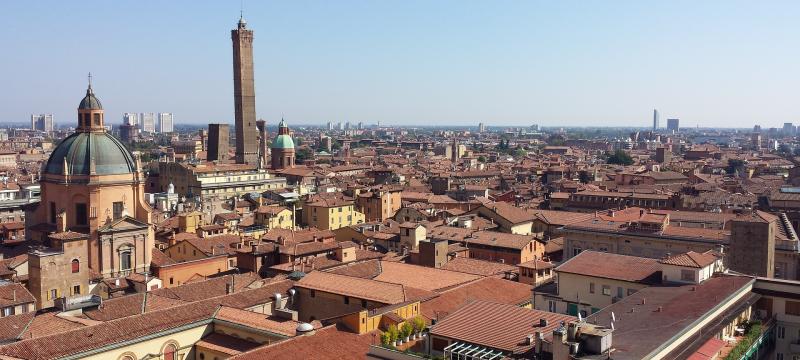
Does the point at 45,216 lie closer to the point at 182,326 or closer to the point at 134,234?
the point at 134,234

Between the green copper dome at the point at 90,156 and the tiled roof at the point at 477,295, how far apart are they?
80.5 feet

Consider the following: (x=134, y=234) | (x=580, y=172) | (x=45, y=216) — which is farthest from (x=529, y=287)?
(x=580, y=172)

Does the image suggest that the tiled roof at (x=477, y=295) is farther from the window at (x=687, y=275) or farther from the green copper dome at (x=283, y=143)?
the green copper dome at (x=283, y=143)

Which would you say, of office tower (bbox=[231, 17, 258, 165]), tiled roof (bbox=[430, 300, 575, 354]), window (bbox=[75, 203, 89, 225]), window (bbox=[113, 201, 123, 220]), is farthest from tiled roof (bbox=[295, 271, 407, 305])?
office tower (bbox=[231, 17, 258, 165])

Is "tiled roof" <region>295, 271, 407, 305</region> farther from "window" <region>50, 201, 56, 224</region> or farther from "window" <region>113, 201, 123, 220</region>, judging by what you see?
"window" <region>50, 201, 56, 224</region>

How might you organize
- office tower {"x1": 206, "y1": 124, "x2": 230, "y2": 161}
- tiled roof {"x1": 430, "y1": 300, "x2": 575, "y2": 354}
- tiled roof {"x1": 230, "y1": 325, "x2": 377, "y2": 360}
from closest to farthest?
1. tiled roof {"x1": 430, "y1": 300, "x2": 575, "y2": 354}
2. tiled roof {"x1": 230, "y1": 325, "x2": 377, "y2": 360}
3. office tower {"x1": 206, "y1": 124, "x2": 230, "y2": 161}

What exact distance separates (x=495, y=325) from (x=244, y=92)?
87.0 metres

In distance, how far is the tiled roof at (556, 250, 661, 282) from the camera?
90.8ft

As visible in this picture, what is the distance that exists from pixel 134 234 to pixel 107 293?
6.85 m

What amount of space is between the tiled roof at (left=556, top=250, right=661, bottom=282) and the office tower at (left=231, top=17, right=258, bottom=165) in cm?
7637

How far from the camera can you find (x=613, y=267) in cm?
2898

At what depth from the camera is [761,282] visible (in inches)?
991

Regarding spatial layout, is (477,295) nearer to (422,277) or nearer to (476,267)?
(422,277)

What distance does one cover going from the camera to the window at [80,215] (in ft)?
147
